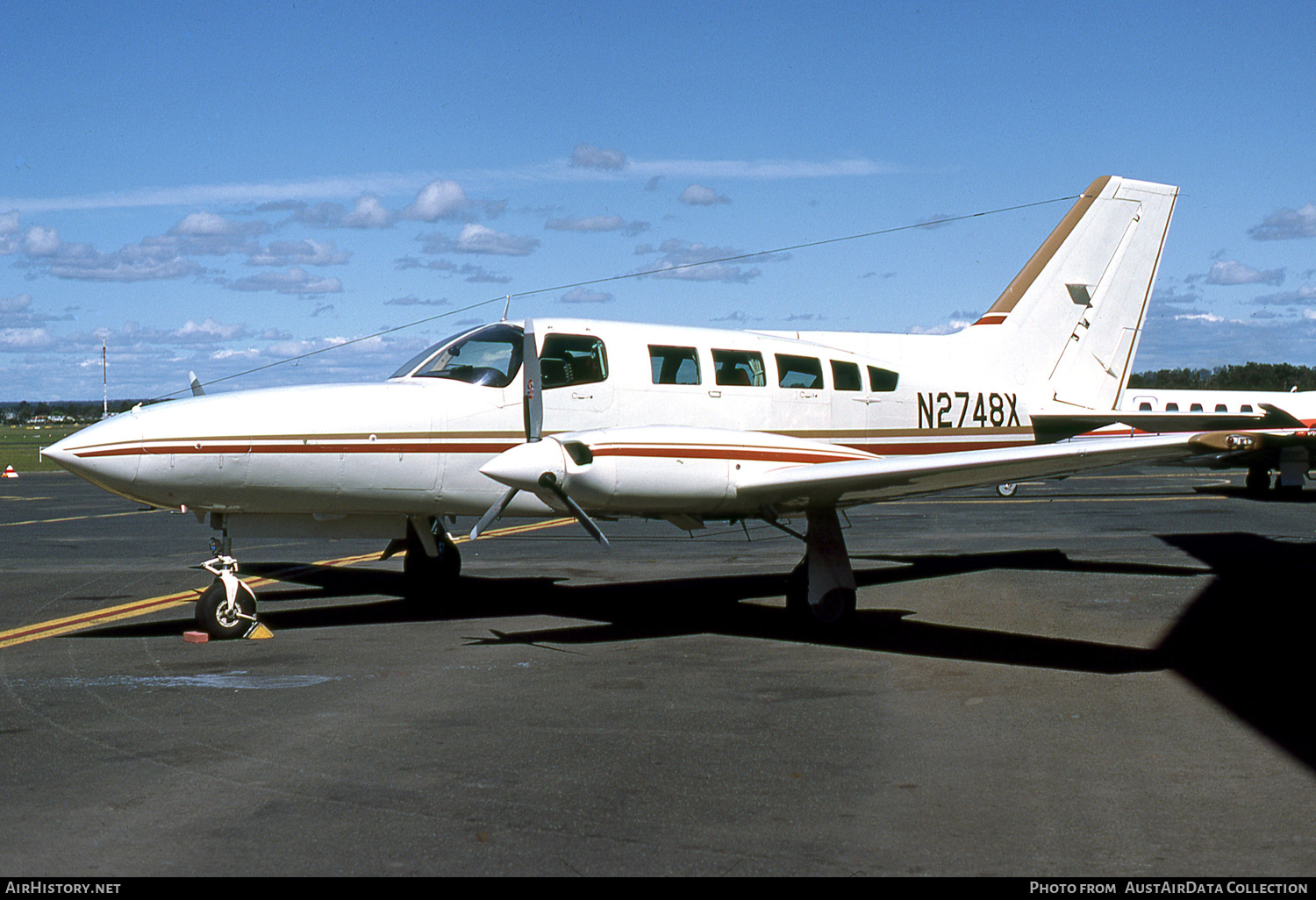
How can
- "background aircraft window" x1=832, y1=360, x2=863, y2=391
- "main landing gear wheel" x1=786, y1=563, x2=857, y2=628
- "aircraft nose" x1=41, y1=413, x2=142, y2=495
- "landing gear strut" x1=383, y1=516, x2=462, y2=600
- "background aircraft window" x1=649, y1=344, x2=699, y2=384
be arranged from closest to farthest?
"aircraft nose" x1=41, y1=413, x2=142, y2=495
"main landing gear wheel" x1=786, y1=563, x2=857, y2=628
"background aircraft window" x1=649, y1=344, x2=699, y2=384
"background aircraft window" x1=832, y1=360, x2=863, y2=391
"landing gear strut" x1=383, y1=516, x2=462, y2=600

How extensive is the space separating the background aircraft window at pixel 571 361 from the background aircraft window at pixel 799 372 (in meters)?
2.02

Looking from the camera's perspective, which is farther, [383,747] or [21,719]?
[21,719]

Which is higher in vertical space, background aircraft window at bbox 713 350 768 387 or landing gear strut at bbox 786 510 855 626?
background aircraft window at bbox 713 350 768 387

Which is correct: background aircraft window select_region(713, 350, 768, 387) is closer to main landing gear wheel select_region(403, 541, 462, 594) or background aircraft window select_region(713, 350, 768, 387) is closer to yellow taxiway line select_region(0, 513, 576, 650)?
yellow taxiway line select_region(0, 513, 576, 650)

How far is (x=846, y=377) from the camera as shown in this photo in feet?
40.3

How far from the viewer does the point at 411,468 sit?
1037 cm

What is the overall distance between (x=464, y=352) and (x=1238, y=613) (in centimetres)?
832

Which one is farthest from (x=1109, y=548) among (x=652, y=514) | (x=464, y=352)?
(x=464, y=352)

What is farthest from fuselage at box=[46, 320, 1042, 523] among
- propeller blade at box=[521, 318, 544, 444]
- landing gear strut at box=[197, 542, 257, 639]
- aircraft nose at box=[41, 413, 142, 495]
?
landing gear strut at box=[197, 542, 257, 639]

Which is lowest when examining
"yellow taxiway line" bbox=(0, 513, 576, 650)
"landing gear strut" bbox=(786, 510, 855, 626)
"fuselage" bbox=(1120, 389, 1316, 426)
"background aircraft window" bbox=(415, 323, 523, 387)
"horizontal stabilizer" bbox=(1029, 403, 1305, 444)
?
"yellow taxiway line" bbox=(0, 513, 576, 650)

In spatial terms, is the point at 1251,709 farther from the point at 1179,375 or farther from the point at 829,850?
the point at 1179,375

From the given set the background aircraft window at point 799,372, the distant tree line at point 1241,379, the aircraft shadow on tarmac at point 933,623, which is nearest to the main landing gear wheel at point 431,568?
the aircraft shadow on tarmac at point 933,623

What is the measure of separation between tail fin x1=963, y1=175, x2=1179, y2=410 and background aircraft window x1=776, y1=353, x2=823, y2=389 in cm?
290

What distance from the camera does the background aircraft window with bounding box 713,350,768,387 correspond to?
11539 millimetres
